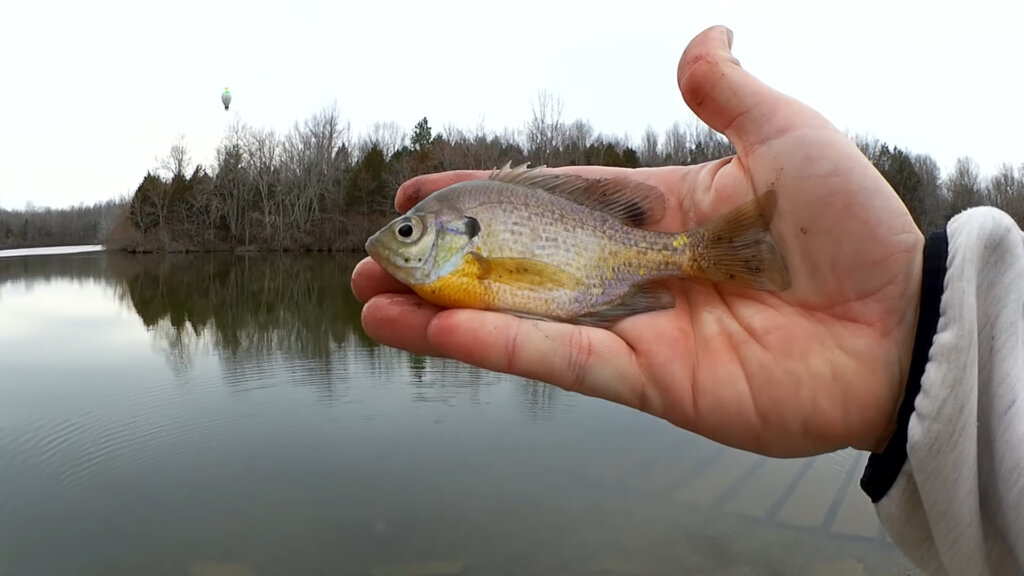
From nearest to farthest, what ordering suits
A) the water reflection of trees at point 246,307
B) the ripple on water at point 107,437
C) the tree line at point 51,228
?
the ripple on water at point 107,437 → the water reflection of trees at point 246,307 → the tree line at point 51,228

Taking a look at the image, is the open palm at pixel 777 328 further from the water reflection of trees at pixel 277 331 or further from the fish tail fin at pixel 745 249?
the water reflection of trees at pixel 277 331

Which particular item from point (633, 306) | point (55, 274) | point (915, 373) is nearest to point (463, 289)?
point (633, 306)

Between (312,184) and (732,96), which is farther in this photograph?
(312,184)

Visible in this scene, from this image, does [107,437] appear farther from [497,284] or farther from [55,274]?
[55,274]

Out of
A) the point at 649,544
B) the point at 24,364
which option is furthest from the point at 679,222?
the point at 24,364

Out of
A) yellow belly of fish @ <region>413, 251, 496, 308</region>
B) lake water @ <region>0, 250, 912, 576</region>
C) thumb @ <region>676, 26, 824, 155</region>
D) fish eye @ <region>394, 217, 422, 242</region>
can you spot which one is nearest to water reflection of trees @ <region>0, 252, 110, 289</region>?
lake water @ <region>0, 250, 912, 576</region>

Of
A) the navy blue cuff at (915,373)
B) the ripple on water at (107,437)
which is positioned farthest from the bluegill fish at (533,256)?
the ripple on water at (107,437)

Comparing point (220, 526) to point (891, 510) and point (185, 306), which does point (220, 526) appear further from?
point (185, 306)
